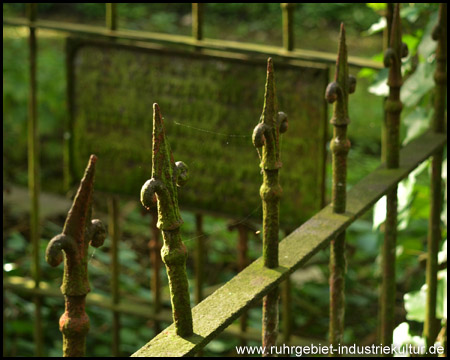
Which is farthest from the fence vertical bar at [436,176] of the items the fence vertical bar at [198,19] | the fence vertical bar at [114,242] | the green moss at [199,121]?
the fence vertical bar at [114,242]

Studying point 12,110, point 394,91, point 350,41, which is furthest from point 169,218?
point 350,41

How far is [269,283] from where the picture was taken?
156 cm

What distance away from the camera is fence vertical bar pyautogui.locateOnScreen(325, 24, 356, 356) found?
1794mm

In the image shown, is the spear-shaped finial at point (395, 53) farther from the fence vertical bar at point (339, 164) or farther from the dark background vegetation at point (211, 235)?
the dark background vegetation at point (211, 235)

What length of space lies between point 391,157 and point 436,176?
261 mm

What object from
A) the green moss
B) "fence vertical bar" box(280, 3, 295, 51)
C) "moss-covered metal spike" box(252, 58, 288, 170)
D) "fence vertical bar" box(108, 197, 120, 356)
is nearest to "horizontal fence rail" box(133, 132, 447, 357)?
"moss-covered metal spike" box(252, 58, 288, 170)

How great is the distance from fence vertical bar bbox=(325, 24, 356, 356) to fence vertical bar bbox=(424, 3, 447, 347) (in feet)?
1.77

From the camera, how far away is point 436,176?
234 cm

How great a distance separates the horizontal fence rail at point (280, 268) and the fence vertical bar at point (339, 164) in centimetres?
6

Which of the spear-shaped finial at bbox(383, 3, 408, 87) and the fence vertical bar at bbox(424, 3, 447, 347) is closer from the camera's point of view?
the spear-shaped finial at bbox(383, 3, 408, 87)

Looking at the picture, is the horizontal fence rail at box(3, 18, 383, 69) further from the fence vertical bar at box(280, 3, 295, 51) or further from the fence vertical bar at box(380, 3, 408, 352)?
the fence vertical bar at box(380, 3, 408, 352)

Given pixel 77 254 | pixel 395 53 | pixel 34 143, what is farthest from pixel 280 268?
pixel 34 143

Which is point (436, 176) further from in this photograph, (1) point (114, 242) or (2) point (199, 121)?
(1) point (114, 242)

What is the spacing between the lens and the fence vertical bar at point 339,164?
1.79 metres
